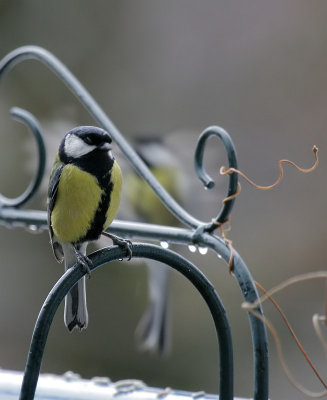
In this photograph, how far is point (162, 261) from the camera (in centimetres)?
89

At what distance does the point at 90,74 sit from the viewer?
357cm

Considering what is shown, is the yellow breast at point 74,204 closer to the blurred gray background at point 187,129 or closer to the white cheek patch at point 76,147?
the white cheek patch at point 76,147

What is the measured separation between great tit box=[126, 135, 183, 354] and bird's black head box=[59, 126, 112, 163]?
1.36 meters

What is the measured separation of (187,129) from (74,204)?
2.48 m

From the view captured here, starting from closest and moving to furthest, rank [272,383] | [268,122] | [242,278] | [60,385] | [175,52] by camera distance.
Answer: [242,278] → [60,385] → [272,383] → [268,122] → [175,52]

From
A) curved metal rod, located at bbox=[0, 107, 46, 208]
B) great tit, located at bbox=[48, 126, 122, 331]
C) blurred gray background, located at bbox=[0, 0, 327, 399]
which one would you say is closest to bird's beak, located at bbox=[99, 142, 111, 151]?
great tit, located at bbox=[48, 126, 122, 331]

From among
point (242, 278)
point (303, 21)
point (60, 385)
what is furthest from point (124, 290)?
point (242, 278)

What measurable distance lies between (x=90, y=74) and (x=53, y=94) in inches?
8.1

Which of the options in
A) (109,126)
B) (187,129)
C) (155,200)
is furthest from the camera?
(187,129)

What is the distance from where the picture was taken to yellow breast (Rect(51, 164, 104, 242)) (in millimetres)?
907

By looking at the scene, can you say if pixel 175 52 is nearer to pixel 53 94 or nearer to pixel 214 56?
pixel 214 56

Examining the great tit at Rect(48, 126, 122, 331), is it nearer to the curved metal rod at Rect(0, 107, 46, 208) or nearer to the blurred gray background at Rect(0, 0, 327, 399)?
the curved metal rod at Rect(0, 107, 46, 208)

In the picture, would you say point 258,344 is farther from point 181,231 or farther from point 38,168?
point 38,168

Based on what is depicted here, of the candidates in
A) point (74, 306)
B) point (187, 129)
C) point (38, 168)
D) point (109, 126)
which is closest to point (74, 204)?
point (74, 306)
